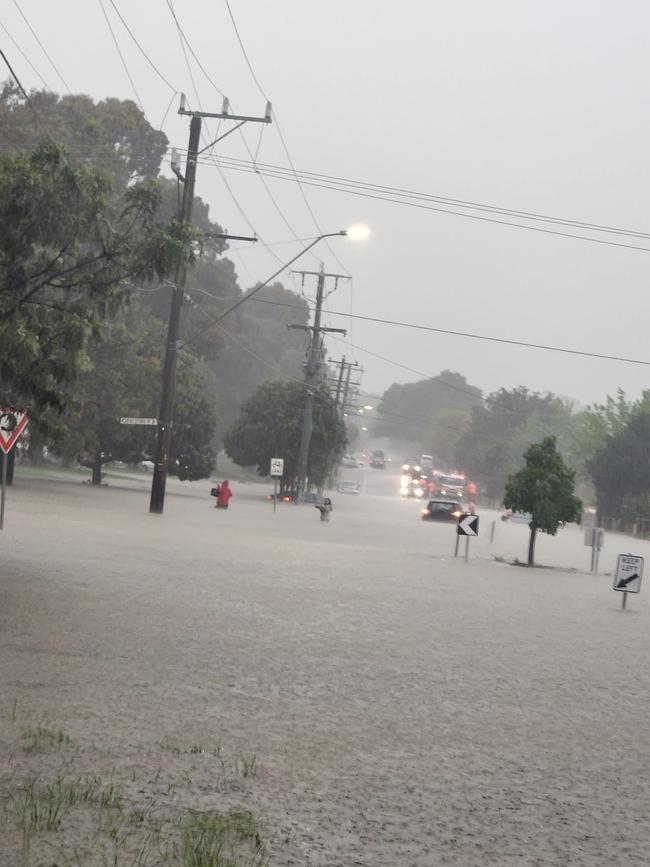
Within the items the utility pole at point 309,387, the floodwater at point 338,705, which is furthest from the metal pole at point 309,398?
the floodwater at point 338,705

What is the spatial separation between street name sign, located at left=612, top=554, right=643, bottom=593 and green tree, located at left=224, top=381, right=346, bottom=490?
5688 centimetres

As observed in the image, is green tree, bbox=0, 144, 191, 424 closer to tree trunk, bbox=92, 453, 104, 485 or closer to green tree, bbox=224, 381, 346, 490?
tree trunk, bbox=92, 453, 104, 485

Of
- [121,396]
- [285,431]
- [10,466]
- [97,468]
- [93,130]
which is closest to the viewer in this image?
[10,466]

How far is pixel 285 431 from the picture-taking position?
3209 inches

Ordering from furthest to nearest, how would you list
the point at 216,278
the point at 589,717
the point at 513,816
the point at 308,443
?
the point at 216,278, the point at 308,443, the point at 589,717, the point at 513,816

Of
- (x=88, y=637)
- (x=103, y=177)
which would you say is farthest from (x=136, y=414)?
(x=88, y=637)

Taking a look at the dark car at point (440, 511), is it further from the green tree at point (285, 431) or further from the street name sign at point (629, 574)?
the street name sign at point (629, 574)

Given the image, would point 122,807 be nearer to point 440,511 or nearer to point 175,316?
point 175,316

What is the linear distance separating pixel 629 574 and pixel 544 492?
14.2 metres

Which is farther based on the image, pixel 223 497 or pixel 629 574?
pixel 223 497

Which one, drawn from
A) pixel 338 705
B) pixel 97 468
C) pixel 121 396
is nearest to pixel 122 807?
pixel 338 705

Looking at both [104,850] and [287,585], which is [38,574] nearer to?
[287,585]

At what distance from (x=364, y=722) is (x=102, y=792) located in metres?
3.49

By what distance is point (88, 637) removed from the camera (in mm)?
13898
